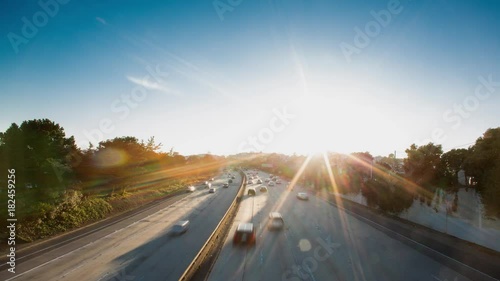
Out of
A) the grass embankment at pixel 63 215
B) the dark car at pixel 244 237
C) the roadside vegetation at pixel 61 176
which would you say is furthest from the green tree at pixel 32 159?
the dark car at pixel 244 237

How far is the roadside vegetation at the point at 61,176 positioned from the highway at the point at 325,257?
17.2 metres

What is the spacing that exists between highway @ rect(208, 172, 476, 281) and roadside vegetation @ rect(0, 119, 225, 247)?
17240mm

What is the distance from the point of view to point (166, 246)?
21.6 metres

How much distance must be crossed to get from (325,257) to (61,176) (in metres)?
32.4

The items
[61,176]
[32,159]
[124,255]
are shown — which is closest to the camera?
[124,255]

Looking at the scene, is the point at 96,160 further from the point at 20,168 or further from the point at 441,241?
the point at 441,241

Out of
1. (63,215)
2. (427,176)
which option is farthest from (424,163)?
(63,215)

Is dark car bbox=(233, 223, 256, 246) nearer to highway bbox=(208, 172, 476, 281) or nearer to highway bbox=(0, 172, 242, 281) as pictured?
highway bbox=(208, 172, 476, 281)

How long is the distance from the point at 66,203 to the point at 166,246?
1383 cm

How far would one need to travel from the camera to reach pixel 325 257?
64.6ft

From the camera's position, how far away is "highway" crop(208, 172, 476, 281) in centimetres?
1655

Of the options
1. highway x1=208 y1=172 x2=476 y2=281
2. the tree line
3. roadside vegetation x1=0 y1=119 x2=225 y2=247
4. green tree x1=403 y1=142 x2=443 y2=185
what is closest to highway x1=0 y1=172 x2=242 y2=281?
highway x1=208 y1=172 x2=476 y2=281

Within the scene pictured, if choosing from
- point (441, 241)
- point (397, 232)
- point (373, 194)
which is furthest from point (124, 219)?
point (373, 194)

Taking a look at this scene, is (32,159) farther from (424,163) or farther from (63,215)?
(424,163)
